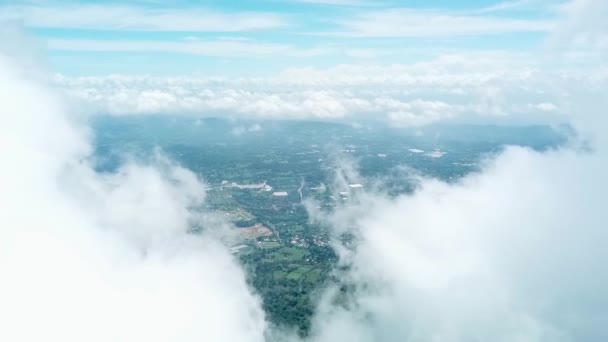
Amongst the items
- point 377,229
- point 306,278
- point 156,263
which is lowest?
point 306,278

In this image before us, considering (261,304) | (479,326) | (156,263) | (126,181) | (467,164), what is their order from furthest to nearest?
(467,164) < (126,181) < (261,304) < (479,326) < (156,263)

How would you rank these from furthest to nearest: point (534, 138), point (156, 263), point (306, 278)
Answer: point (534, 138) < point (306, 278) < point (156, 263)

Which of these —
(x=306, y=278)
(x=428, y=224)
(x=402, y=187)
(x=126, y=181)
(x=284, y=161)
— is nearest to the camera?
(x=428, y=224)

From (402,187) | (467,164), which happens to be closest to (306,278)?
(402,187)

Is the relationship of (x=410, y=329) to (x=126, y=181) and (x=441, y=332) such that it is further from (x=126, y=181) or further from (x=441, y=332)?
(x=126, y=181)

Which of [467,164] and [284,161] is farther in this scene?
[284,161]

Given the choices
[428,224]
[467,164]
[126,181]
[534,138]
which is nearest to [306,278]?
[428,224]

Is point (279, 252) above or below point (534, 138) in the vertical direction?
below

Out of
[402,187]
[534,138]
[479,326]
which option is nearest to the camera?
[479,326]

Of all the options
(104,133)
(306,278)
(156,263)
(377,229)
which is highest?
(104,133)

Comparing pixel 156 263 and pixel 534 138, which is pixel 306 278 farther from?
pixel 534 138
